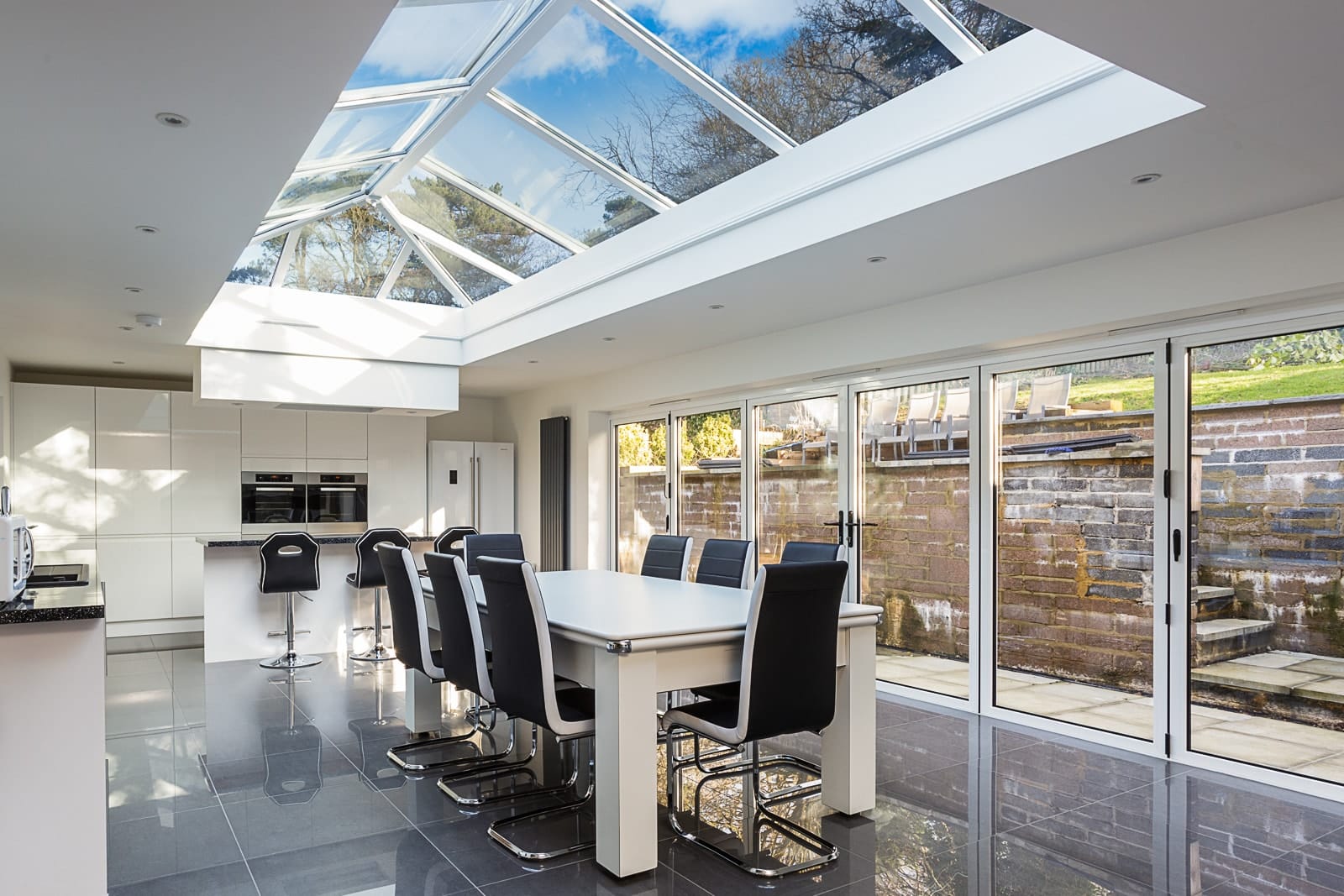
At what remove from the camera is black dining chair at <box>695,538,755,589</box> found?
194 inches

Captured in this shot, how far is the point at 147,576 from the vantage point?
7.68 meters

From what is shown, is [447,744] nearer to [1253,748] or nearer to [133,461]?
[1253,748]

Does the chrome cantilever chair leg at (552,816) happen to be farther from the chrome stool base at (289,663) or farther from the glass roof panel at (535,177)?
the chrome stool base at (289,663)

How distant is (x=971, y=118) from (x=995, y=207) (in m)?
0.38

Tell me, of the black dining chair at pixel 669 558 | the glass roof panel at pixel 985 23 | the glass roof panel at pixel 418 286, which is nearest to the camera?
the glass roof panel at pixel 985 23

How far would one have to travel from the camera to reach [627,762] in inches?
110

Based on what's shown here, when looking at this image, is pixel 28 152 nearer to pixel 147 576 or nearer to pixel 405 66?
pixel 405 66

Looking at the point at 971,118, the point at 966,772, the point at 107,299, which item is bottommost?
the point at 966,772

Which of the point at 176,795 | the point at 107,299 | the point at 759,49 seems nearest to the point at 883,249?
the point at 759,49

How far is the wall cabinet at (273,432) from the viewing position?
26.5ft

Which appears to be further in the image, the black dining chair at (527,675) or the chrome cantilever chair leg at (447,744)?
the chrome cantilever chair leg at (447,744)

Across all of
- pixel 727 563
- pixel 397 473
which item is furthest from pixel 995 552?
pixel 397 473

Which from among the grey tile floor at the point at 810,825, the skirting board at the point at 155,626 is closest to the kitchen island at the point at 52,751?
the grey tile floor at the point at 810,825

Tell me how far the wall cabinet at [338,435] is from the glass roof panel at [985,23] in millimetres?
6570
